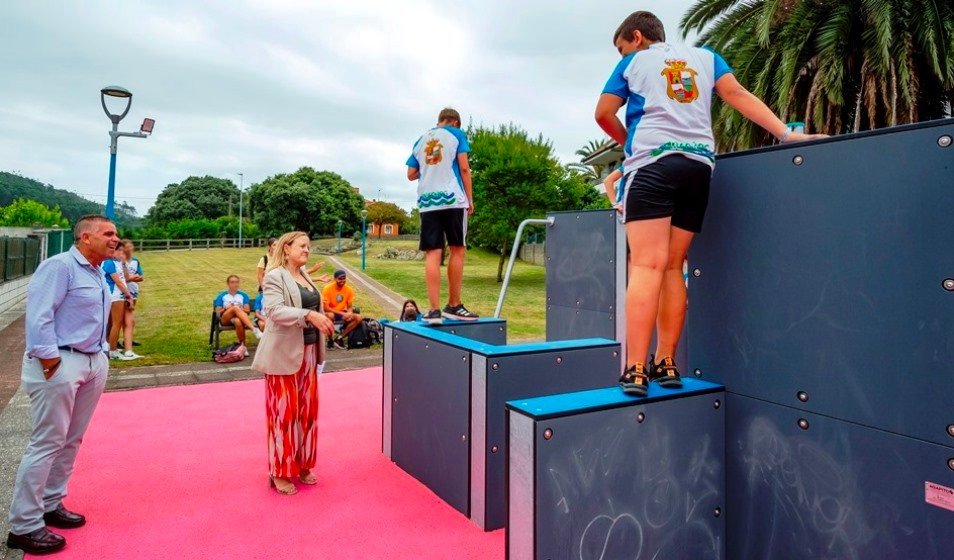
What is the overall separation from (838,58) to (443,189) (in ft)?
44.2

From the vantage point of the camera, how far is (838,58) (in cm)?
1390

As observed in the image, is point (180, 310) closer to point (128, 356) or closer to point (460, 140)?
point (128, 356)

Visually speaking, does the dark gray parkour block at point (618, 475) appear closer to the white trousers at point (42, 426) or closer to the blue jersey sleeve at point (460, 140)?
the white trousers at point (42, 426)

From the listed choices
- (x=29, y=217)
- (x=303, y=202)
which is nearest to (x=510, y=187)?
(x=29, y=217)

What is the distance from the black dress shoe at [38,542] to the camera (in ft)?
10.6

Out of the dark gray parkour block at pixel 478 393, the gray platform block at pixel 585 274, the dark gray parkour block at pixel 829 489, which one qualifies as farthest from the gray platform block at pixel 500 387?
the gray platform block at pixel 585 274

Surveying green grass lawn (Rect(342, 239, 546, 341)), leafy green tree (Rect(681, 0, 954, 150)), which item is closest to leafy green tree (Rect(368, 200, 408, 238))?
green grass lawn (Rect(342, 239, 546, 341))

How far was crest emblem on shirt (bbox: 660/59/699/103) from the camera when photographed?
8.35 feet

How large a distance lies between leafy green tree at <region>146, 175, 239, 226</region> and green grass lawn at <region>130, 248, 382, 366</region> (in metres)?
51.3

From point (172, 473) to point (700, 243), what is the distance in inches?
166

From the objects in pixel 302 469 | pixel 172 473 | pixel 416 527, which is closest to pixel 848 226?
pixel 416 527

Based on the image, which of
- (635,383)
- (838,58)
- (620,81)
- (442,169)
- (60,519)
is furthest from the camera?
(838,58)

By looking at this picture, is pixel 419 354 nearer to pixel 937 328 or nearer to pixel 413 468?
pixel 413 468

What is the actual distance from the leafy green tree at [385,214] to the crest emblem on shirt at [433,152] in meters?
75.9
